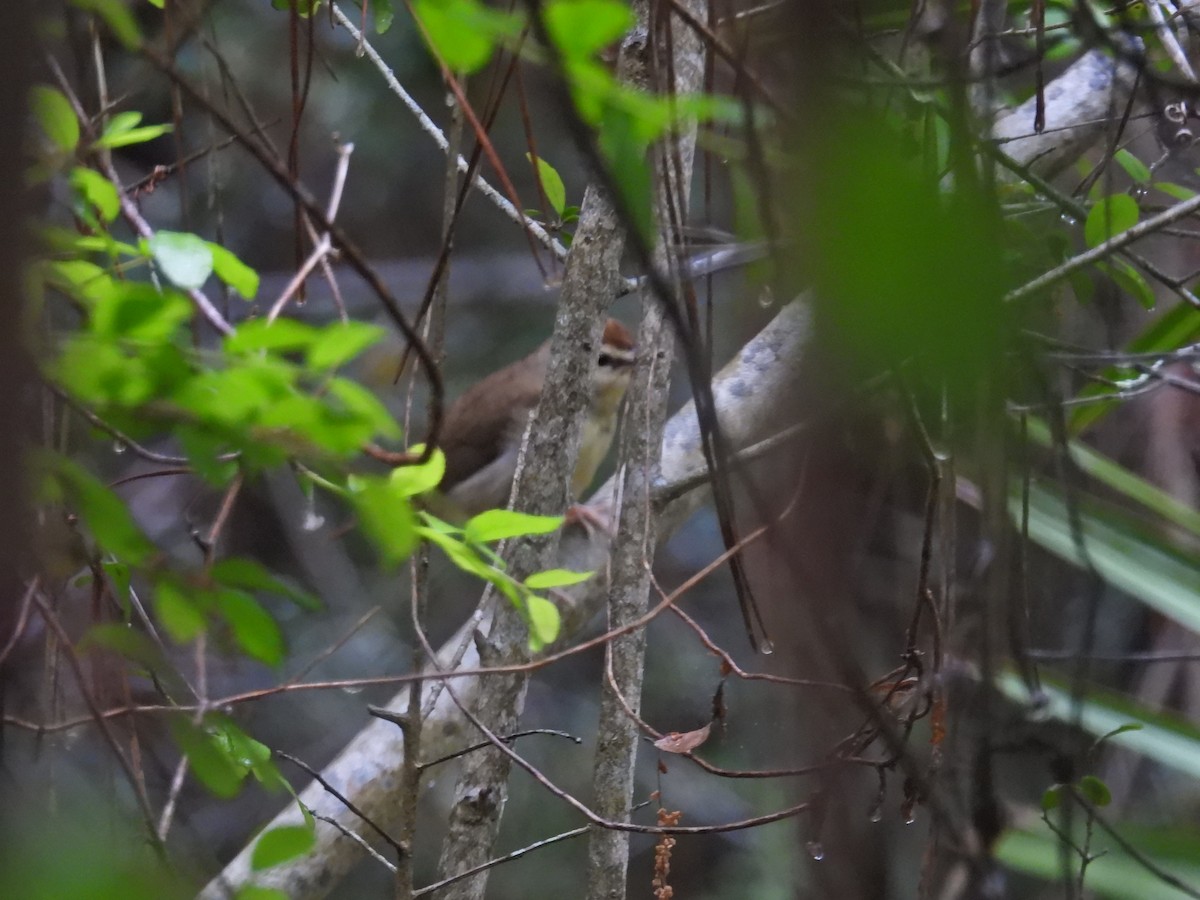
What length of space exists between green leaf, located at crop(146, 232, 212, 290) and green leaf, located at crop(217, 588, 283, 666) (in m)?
0.21

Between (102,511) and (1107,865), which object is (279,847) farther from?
(1107,865)

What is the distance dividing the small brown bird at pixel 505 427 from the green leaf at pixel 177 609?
8.22 feet

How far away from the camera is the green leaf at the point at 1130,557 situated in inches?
105

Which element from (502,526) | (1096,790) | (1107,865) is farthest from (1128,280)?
(1107,865)

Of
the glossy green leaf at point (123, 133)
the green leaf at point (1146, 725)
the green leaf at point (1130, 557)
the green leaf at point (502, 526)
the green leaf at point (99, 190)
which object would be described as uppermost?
the glossy green leaf at point (123, 133)

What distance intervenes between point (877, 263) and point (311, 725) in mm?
3770

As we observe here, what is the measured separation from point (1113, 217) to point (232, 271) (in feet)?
3.68

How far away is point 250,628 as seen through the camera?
29.1 inches

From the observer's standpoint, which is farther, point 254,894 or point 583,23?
point 254,894

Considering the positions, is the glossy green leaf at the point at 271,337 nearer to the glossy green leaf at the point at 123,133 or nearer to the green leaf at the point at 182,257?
the green leaf at the point at 182,257

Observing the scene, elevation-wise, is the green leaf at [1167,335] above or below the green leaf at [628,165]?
below

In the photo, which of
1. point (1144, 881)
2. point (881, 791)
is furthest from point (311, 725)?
point (881, 791)

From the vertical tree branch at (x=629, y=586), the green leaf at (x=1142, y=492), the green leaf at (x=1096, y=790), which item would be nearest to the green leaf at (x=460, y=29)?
the vertical tree branch at (x=629, y=586)

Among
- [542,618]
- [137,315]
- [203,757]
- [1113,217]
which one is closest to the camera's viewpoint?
[137,315]
